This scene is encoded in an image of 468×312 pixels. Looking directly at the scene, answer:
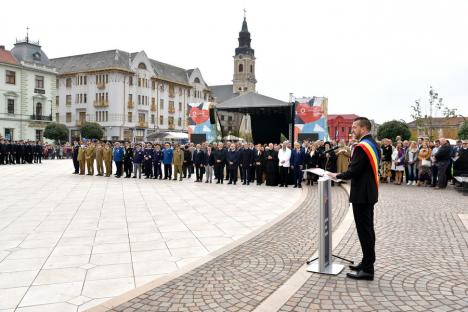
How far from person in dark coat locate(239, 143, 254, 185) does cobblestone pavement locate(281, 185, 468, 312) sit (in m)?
9.14

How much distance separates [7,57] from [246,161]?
4999cm

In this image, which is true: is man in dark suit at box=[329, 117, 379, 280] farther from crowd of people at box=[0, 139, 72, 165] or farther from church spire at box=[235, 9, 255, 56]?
church spire at box=[235, 9, 255, 56]

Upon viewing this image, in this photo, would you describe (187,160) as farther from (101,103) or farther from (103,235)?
(101,103)

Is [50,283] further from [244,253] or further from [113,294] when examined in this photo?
[244,253]

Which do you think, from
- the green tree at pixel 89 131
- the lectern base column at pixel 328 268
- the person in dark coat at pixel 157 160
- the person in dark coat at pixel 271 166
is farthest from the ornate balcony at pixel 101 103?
the lectern base column at pixel 328 268

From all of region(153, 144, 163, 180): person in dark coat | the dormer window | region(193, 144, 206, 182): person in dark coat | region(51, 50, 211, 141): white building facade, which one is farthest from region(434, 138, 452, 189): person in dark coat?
the dormer window

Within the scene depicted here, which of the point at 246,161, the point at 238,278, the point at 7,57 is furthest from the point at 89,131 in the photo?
the point at 238,278

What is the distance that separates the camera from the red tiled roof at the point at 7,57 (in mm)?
54031

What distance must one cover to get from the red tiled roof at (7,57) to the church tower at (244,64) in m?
63.9

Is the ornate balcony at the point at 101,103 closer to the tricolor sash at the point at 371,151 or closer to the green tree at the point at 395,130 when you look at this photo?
the green tree at the point at 395,130

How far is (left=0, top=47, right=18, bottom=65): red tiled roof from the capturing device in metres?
54.0

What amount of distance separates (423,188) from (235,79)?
99130mm

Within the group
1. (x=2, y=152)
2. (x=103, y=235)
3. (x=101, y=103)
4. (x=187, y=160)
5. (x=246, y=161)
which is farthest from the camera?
(x=101, y=103)

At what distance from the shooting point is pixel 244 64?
11075 centimetres
